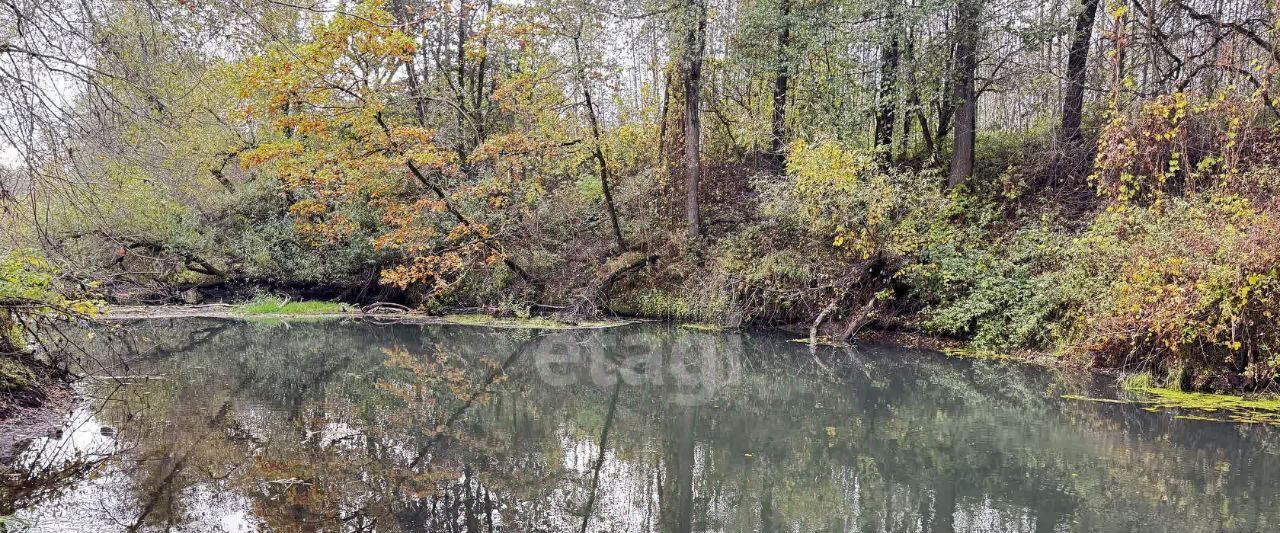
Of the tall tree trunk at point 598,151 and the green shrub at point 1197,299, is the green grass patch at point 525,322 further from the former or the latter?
the green shrub at point 1197,299

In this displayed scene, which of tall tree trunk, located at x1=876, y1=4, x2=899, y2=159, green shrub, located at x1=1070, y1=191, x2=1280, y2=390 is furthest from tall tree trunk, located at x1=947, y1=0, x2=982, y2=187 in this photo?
green shrub, located at x1=1070, y1=191, x2=1280, y2=390

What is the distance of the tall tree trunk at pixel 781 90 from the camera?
50.6ft

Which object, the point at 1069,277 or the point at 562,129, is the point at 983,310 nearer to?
the point at 1069,277

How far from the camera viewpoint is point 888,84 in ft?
46.2

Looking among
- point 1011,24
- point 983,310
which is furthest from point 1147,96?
point 983,310

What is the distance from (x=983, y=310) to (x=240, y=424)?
31.0 ft

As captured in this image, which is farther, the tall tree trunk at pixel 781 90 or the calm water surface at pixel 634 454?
the tall tree trunk at pixel 781 90

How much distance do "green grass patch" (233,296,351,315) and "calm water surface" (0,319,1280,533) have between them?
6.18 meters

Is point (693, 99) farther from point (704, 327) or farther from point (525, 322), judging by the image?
point (525, 322)

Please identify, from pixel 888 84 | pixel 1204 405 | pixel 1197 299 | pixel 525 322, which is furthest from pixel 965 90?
pixel 525 322

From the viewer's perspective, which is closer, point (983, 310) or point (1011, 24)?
point (983, 310)

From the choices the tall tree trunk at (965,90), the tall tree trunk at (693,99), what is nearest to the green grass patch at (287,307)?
the tall tree trunk at (693,99)

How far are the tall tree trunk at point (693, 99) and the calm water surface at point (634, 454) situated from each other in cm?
622

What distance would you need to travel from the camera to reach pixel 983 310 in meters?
11.1
